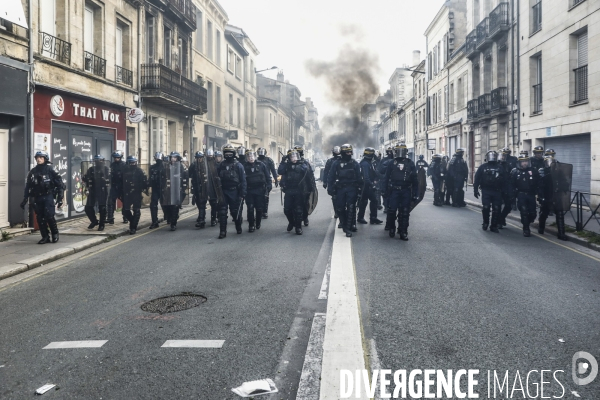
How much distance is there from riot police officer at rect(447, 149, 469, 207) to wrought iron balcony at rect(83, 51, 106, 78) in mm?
10919

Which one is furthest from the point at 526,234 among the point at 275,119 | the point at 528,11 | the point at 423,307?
the point at 275,119

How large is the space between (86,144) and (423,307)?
1213cm

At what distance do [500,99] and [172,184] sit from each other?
17.6 m

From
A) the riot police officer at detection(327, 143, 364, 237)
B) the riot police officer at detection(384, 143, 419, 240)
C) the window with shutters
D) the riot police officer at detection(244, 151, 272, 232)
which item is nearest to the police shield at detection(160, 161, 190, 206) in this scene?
the riot police officer at detection(244, 151, 272, 232)

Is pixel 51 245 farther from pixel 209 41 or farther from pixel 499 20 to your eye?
pixel 209 41

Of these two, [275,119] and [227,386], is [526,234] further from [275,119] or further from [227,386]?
[275,119]

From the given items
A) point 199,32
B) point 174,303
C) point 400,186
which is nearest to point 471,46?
point 199,32

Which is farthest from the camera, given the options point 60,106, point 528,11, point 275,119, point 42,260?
point 275,119

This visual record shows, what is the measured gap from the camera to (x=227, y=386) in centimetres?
332

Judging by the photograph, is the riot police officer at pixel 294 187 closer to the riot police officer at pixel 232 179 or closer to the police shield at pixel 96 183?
the riot police officer at pixel 232 179

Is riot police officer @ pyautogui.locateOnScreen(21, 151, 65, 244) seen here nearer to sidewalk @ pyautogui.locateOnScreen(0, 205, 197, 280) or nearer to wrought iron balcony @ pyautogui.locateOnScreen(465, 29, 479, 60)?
sidewalk @ pyautogui.locateOnScreen(0, 205, 197, 280)

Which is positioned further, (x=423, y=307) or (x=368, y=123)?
(x=368, y=123)

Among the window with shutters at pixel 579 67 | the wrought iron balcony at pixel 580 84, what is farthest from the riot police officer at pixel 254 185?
the wrought iron balcony at pixel 580 84

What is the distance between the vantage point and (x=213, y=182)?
1085 cm
